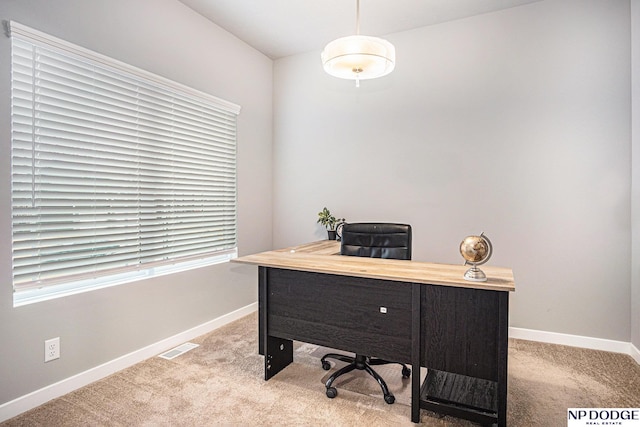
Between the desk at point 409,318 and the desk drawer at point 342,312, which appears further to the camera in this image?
the desk drawer at point 342,312

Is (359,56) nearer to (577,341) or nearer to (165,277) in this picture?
(165,277)

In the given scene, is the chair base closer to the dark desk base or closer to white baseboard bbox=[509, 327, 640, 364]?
the dark desk base

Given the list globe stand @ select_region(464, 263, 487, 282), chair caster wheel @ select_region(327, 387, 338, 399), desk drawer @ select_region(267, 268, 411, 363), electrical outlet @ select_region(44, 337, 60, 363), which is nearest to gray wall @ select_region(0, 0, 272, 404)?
electrical outlet @ select_region(44, 337, 60, 363)

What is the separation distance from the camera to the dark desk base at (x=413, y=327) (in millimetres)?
1822

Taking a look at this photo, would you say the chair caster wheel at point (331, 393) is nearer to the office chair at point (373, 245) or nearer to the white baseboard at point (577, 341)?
the office chair at point (373, 245)

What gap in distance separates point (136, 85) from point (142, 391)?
86.0 inches

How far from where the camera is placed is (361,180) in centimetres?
386

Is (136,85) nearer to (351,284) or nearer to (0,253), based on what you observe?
(0,253)

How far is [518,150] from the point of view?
10.4 ft

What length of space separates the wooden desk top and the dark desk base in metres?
0.07

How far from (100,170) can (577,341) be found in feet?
13.1

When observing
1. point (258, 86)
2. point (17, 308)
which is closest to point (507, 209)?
point (258, 86)

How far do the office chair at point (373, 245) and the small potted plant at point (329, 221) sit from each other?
0.92 meters

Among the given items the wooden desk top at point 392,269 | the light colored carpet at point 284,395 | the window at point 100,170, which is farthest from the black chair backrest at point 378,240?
the window at point 100,170
